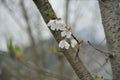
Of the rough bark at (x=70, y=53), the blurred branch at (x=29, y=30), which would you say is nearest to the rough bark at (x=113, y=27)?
the rough bark at (x=70, y=53)

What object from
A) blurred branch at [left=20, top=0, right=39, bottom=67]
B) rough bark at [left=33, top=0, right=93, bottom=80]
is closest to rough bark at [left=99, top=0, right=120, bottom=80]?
rough bark at [left=33, top=0, right=93, bottom=80]

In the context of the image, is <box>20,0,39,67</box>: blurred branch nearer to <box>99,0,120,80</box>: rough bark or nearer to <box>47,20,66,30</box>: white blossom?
<box>99,0,120,80</box>: rough bark

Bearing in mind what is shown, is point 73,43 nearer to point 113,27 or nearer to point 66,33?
point 66,33

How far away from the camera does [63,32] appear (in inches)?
66.2

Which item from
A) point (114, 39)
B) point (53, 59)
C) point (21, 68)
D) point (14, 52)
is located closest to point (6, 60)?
point (21, 68)

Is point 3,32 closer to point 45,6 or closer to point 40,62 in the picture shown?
point 40,62

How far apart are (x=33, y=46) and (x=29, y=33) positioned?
0.32m

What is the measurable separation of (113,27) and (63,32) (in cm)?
32

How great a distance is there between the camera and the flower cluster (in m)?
1.64

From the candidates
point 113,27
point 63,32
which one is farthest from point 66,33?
point 113,27

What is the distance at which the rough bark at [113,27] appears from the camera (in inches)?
72.6

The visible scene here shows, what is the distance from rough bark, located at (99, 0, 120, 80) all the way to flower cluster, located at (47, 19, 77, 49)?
249mm

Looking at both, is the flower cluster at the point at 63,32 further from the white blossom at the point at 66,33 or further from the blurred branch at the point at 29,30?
the blurred branch at the point at 29,30

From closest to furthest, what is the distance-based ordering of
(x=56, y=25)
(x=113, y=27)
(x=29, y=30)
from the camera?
(x=56, y=25)
(x=113, y=27)
(x=29, y=30)
